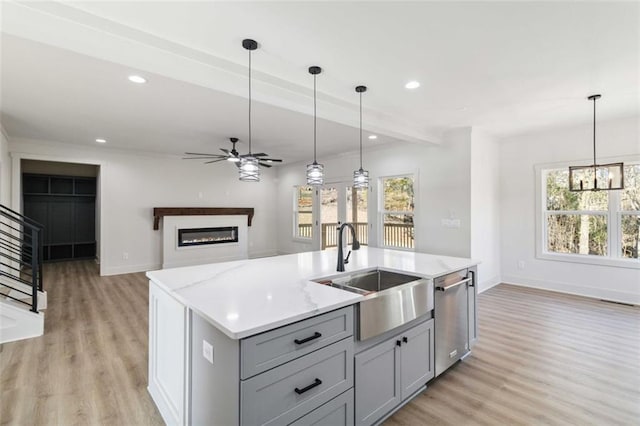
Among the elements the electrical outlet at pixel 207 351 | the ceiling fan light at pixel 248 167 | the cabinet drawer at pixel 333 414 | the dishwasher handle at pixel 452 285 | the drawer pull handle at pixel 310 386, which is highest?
the ceiling fan light at pixel 248 167

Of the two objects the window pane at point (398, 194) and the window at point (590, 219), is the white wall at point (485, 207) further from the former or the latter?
the window pane at point (398, 194)

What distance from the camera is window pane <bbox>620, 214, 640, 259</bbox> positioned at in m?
4.32

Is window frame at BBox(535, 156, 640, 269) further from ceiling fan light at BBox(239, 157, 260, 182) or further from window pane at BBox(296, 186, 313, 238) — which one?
ceiling fan light at BBox(239, 157, 260, 182)

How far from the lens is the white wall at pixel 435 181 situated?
487 centimetres

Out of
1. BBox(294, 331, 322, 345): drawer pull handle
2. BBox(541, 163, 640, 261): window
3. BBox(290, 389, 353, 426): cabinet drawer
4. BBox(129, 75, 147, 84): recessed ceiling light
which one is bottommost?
BBox(290, 389, 353, 426): cabinet drawer

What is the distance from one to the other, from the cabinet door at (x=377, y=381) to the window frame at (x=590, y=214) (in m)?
4.38

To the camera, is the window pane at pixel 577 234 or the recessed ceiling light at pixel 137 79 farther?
the window pane at pixel 577 234

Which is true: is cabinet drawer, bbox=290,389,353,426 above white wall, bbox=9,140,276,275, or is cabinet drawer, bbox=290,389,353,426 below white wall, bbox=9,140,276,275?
below

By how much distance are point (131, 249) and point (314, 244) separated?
3.89m

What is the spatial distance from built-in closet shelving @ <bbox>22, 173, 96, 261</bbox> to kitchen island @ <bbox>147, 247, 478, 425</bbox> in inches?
293

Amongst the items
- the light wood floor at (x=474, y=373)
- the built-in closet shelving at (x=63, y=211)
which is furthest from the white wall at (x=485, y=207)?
the built-in closet shelving at (x=63, y=211)

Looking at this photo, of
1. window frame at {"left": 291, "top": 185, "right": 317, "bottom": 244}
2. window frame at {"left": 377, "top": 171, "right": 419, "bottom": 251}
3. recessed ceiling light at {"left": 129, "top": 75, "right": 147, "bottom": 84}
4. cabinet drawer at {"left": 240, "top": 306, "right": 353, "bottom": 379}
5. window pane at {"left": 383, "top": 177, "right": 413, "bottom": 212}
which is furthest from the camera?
window frame at {"left": 291, "top": 185, "right": 317, "bottom": 244}

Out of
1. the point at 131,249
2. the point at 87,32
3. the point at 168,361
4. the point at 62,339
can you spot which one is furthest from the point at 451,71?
the point at 131,249

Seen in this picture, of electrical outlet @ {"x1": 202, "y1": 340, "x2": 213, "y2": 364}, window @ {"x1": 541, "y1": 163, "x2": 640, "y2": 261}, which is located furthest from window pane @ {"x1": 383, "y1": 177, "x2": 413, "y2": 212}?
electrical outlet @ {"x1": 202, "y1": 340, "x2": 213, "y2": 364}
